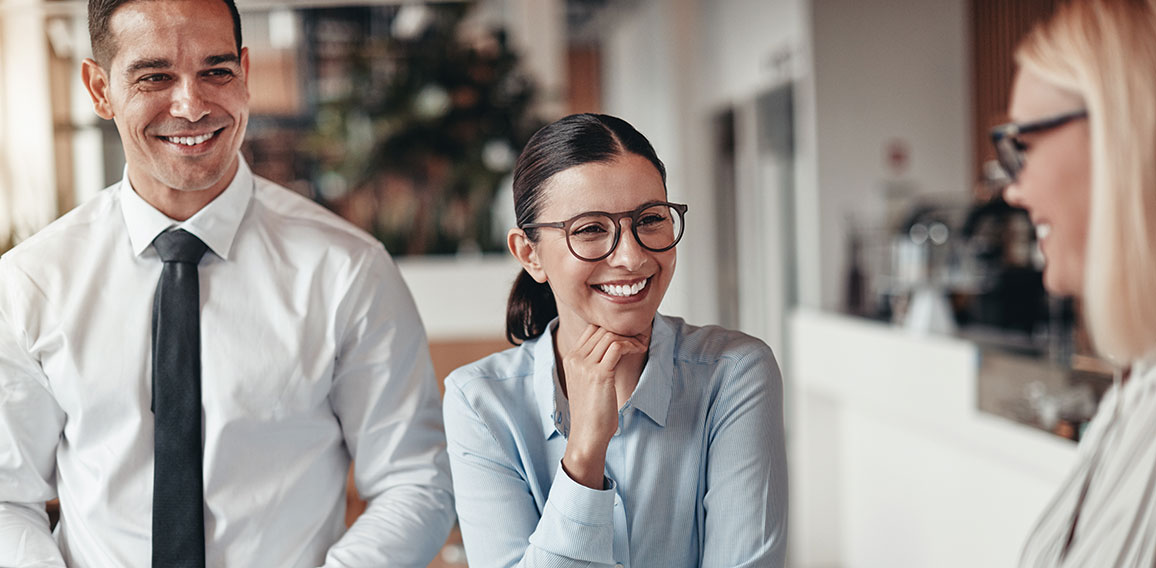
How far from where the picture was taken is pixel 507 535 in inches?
48.3

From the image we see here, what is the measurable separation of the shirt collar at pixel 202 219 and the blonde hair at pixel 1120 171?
109 centimetres

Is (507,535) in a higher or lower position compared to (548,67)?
lower

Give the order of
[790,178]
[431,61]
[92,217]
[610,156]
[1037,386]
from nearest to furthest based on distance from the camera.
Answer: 1. [610,156]
2. [92,217]
3. [1037,386]
4. [431,61]
5. [790,178]

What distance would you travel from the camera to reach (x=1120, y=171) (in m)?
1.13

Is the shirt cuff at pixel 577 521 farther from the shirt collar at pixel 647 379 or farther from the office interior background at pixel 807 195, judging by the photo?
the office interior background at pixel 807 195

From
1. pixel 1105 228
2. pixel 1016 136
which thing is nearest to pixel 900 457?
pixel 1016 136

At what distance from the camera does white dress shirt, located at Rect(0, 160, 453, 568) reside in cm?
133

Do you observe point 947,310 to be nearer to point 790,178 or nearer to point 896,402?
point 896,402

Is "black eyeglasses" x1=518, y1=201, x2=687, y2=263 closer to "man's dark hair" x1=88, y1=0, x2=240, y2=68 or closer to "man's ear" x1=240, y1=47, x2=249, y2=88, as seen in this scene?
"man's ear" x1=240, y1=47, x2=249, y2=88

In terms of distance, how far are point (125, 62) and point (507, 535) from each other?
0.73 m

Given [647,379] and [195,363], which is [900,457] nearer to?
[647,379]

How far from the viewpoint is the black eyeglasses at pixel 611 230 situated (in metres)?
1.16

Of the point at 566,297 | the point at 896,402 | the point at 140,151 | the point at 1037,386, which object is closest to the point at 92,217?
the point at 140,151

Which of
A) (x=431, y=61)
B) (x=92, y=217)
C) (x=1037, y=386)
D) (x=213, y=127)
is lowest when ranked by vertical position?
(x=1037, y=386)
